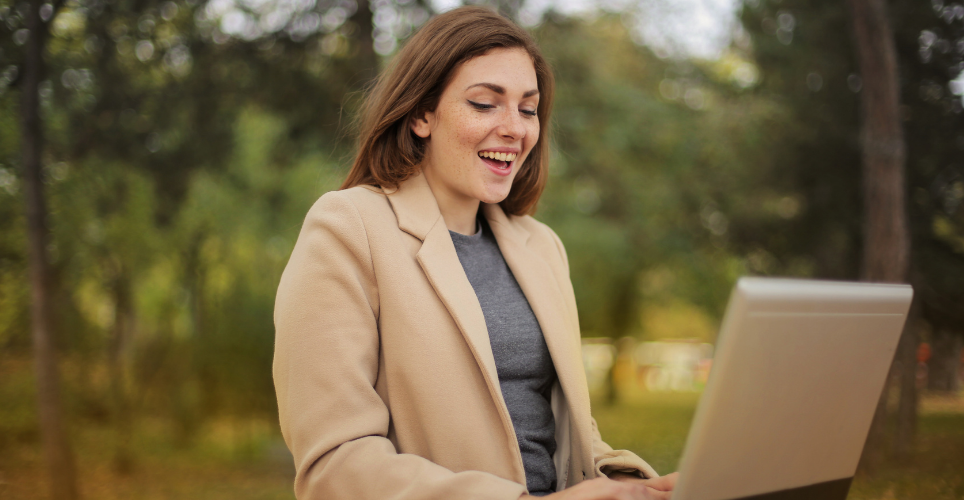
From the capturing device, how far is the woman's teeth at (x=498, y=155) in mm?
1627

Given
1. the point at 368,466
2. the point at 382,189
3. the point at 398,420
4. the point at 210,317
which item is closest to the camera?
the point at 368,466

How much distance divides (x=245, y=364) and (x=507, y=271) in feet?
20.9

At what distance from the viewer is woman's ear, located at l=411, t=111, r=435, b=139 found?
166 centimetres

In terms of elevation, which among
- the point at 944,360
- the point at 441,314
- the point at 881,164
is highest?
the point at 441,314

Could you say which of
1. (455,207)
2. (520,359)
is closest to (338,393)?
(520,359)

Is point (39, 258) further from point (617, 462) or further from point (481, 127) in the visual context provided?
point (617, 462)

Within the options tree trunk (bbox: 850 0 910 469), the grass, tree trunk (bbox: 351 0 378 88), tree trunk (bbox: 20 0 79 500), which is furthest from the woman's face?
tree trunk (bbox: 351 0 378 88)

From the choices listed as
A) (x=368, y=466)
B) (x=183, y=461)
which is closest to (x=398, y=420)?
(x=368, y=466)

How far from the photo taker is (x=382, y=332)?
1.39 meters

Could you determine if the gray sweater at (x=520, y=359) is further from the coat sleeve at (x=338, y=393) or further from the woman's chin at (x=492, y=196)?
the coat sleeve at (x=338, y=393)

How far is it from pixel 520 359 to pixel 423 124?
0.60 meters

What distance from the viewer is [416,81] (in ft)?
5.27

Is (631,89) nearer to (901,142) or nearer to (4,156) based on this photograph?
(901,142)

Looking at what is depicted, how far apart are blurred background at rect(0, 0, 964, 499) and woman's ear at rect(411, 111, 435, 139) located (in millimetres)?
2207
